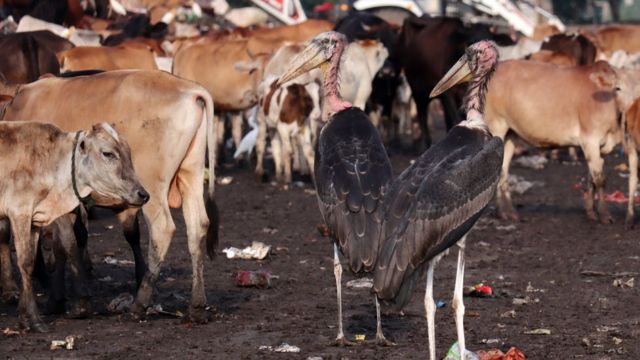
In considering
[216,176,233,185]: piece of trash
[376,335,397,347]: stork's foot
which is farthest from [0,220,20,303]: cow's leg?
[216,176,233,185]: piece of trash

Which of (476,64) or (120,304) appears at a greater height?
(476,64)

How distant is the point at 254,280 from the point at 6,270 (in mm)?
1903

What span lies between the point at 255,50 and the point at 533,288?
34.0ft

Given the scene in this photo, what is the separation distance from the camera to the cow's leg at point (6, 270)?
1028cm

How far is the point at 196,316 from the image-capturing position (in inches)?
378

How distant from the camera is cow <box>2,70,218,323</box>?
390 inches

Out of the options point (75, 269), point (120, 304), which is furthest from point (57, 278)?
point (120, 304)

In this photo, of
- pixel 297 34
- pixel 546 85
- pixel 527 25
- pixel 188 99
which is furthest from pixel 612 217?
pixel 527 25

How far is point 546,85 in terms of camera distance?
1500 centimetres

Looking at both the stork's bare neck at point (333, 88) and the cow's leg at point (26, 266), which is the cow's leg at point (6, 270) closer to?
the cow's leg at point (26, 266)

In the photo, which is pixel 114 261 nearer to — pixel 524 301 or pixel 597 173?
pixel 524 301

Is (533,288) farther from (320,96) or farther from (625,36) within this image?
(625,36)

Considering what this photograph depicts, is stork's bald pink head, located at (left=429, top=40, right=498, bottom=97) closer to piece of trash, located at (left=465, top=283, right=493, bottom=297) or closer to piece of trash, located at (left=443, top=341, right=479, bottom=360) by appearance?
piece of trash, located at (left=443, top=341, right=479, bottom=360)

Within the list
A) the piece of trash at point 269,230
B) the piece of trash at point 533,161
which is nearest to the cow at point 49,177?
the piece of trash at point 269,230
